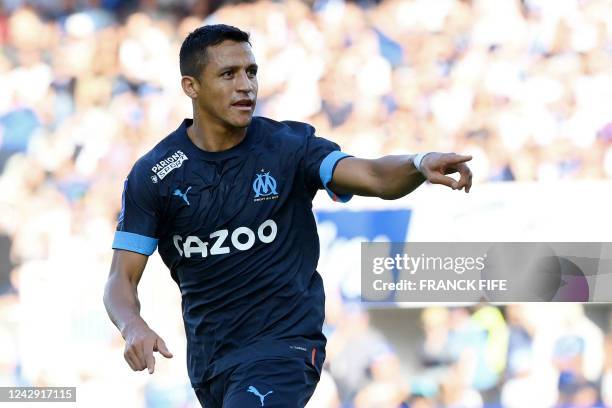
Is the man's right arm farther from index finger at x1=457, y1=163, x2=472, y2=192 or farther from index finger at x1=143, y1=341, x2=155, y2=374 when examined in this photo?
index finger at x1=457, y1=163, x2=472, y2=192

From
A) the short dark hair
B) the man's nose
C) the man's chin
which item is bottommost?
the man's chin

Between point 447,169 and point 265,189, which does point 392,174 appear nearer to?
point 447,169

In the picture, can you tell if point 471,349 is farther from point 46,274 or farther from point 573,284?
point 46,274

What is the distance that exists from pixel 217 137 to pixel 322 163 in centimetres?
46

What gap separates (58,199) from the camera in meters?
7.71

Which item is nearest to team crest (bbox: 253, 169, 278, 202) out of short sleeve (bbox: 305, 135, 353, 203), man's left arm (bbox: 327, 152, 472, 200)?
short sleeve (bbox: 305, 135, 353, 203)

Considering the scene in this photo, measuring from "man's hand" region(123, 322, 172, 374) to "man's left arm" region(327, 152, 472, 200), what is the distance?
0.86m

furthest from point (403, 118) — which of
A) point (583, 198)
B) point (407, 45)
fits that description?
point (583, 198)

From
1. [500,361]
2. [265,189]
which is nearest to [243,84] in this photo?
[265,189]

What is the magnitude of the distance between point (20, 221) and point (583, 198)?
3.80 m

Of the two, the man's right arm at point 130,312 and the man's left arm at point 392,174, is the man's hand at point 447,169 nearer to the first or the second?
the man's left arm at point 392,174

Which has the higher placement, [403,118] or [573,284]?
[403,118]

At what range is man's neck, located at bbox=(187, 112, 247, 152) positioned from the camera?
167 inches

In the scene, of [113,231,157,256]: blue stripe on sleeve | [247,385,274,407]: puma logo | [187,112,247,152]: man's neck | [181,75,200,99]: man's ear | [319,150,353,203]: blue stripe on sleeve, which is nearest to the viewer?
[247,385,274,407]: puma logo
